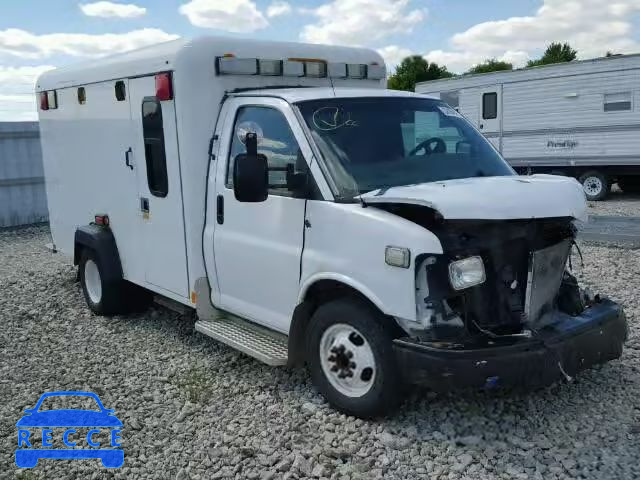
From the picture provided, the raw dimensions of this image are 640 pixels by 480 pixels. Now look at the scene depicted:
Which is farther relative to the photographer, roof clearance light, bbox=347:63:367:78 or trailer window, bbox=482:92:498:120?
trailer window, bbox=482:92:498:120

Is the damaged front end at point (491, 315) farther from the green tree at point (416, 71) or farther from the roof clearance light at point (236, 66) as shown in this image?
the green tree at point (416, 71)

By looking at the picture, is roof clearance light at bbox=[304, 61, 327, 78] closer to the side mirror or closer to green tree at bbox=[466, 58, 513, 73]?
the side mirror

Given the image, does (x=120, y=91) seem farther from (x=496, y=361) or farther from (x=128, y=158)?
(x=496, y=361)

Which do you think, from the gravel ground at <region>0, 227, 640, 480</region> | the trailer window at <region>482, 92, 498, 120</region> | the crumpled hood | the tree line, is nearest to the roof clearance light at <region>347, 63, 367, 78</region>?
the crumpled hood

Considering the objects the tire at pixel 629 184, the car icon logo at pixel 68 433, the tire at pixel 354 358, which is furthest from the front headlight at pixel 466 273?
the tire at pixel 629 184

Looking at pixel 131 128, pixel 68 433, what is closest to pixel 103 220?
pixel 131 128

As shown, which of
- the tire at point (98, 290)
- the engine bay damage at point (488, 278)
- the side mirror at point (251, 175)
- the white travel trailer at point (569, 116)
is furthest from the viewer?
the white travel trailer at point (569, 116)

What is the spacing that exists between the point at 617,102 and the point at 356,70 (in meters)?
10.7

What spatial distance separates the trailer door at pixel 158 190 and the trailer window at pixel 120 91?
15cm

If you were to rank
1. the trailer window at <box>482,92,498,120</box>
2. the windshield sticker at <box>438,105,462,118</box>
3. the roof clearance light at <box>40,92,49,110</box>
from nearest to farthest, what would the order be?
the windshield sticker at <box>438,105,462,118</box>, the roof clearance light at <box>40,92,49,110</box>, the trailer window at <box>482,92,498,120</box>

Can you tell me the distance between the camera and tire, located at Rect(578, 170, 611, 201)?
15375mm

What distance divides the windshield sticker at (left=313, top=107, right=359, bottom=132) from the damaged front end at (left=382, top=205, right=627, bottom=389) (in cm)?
91

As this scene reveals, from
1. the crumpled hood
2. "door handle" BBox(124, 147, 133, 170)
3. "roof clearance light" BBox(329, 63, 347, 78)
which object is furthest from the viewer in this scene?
"door handle" BBox(124, 147, 133, 170)

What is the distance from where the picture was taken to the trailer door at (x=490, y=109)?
16.5m
